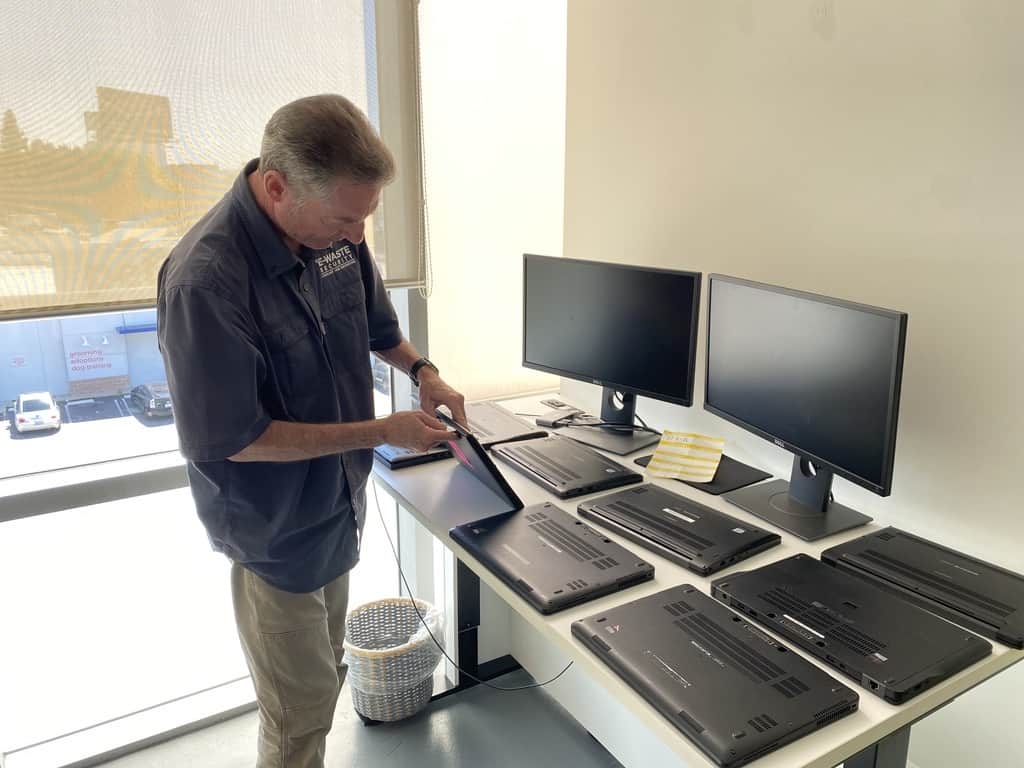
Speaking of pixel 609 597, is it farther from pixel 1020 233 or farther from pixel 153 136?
pixel 153 136

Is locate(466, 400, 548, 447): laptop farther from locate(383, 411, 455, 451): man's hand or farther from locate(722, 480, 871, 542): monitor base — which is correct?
locate(722, 480, 871, 542): monitor base

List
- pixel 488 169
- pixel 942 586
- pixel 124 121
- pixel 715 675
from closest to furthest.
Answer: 1. pixel 715 675
2. pixel 942 586
3. pixel 124 121
4. pixel 488 169

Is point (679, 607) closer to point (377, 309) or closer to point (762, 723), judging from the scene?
point (762, 723)

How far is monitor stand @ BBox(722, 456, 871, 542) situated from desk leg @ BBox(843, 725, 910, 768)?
1.44 ft

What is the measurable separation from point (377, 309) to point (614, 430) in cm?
74

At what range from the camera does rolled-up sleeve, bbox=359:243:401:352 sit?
73.2 inches

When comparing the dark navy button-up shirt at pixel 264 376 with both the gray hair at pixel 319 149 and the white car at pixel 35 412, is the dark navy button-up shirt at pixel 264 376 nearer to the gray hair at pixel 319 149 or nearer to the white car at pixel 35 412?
the gray hair at pixel 319 149

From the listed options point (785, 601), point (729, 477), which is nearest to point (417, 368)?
point (729, 477)

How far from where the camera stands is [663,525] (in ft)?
5.29

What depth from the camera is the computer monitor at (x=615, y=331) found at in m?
1.91

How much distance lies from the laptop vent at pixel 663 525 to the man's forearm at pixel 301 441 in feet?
1.88

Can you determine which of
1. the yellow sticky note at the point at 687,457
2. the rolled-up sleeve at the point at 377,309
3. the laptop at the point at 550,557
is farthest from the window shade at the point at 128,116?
the yellow sticky note at the point at 687,457

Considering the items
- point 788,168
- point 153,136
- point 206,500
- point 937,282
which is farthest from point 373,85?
point 937,282

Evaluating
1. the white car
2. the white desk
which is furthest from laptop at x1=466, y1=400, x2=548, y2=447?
the white car
